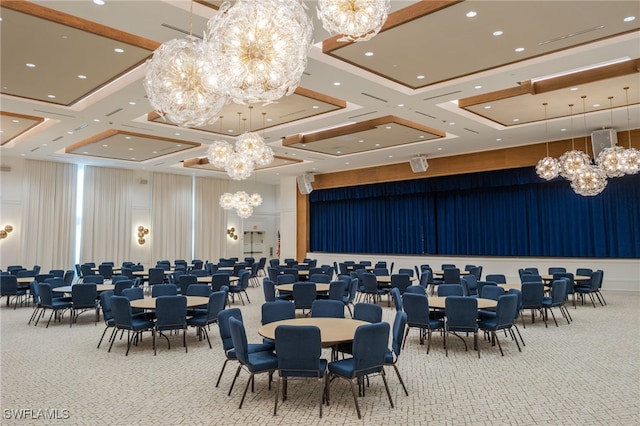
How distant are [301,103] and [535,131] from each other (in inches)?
300

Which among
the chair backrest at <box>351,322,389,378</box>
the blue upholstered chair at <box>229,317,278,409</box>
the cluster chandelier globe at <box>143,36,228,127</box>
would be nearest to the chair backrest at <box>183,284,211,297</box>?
the blue upholstered chair at <box>229,317,278,409</box>

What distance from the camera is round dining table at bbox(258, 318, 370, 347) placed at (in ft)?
15.5

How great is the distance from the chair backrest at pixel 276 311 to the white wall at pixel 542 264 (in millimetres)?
12325

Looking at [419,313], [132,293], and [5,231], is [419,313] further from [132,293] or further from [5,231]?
[5,231]

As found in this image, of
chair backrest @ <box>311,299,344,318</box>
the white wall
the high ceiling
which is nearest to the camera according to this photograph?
the high ceiling

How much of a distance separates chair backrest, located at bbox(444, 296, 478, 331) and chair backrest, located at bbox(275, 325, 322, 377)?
120 inches

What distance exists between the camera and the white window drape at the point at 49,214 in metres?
16.9

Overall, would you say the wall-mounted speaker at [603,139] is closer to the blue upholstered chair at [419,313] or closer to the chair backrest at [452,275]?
the chair backrest at [452,275]

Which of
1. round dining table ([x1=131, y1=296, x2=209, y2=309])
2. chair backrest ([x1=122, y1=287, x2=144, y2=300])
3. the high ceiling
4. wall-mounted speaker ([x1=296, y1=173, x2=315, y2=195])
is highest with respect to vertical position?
the high ceiling

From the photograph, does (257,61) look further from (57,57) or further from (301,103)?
(301,103)

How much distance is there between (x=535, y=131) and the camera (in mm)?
13297

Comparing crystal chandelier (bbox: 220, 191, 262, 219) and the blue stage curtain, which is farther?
crystal chandelier (bbox: 220, 191, 262, 219)

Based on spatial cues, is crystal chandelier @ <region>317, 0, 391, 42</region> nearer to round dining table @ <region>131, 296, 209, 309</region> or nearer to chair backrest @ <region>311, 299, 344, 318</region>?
chair backrest @ <region>311, 299, 344, 318</region>

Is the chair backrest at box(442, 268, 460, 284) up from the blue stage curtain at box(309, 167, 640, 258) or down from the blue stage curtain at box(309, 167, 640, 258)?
down
